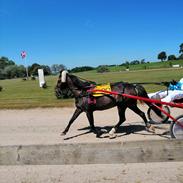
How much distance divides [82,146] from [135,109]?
2.71 meters

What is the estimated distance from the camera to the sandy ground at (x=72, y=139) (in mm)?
5090

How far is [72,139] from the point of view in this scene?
757 cm

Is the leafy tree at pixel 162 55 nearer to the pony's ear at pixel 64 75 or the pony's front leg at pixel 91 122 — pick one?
the pony's front leg at pixel 91 122

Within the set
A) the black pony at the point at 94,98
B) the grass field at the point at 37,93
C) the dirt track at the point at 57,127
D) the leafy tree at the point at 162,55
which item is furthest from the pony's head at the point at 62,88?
the leafy tree at the point at 162,55

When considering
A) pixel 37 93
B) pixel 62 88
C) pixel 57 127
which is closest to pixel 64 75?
pixel 62 88

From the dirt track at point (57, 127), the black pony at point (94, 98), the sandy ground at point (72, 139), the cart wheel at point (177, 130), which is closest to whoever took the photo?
the sandy ground at point (72, 139)

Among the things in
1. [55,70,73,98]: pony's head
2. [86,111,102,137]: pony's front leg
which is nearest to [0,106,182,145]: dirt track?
[86,111,102,137]: pony's front leg

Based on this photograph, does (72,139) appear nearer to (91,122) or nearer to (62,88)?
(91,122)

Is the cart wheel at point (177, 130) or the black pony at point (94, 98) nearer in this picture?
the cart wheel at point (177, 130)

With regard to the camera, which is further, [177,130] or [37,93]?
[37,93]

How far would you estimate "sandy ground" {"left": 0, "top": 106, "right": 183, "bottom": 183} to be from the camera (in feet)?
16.7

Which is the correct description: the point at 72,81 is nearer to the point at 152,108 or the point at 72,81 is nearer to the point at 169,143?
the point at 152,108

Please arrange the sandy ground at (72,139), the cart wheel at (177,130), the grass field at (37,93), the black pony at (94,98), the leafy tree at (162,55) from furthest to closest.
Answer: the leafy tree at (162,55), the grass field at (37,93), the black pony at (94,98), the cart wheel at (177,130), the sandy ground at (72,139)

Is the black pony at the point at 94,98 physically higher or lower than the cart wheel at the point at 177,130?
higher
